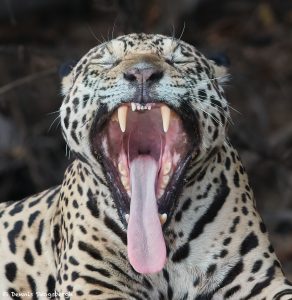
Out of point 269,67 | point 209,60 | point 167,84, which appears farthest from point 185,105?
point 269,67

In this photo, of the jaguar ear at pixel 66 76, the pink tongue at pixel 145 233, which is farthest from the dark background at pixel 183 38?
the pink tongue at pixel 145 233

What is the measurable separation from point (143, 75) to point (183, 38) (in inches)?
268

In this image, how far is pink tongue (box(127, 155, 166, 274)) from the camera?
22.7ft

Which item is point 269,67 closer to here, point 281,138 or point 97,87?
point 281,138

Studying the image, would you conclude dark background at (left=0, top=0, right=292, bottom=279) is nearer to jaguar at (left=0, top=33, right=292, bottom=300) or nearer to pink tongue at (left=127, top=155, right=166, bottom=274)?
jaguar at (left=0, top=33, right=292, bottom=300)

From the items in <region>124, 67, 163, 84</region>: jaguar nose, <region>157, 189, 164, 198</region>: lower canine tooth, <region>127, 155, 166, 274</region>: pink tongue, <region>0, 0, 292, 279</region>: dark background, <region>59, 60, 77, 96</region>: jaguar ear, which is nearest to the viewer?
<region>124, 67, 163, 84</region>: jaguar nose

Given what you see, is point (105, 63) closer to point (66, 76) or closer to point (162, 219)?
point (66, 76)

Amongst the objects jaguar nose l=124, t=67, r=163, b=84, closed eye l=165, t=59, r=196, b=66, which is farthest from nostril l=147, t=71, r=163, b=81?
closed eye l=165, t=59, r=196, b=66

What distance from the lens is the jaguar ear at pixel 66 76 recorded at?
7.66 metres

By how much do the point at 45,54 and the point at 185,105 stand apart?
138 inches

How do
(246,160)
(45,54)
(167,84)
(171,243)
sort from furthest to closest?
(246,160)
(45,54)
(171,243)
(167,84)

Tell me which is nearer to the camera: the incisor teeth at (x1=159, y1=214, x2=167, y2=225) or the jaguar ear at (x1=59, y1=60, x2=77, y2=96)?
the incisor teeth at (x1=159, y1=214, x2=167, y2=225)

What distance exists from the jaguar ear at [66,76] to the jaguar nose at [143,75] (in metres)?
0.84

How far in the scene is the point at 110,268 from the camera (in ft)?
24.0
